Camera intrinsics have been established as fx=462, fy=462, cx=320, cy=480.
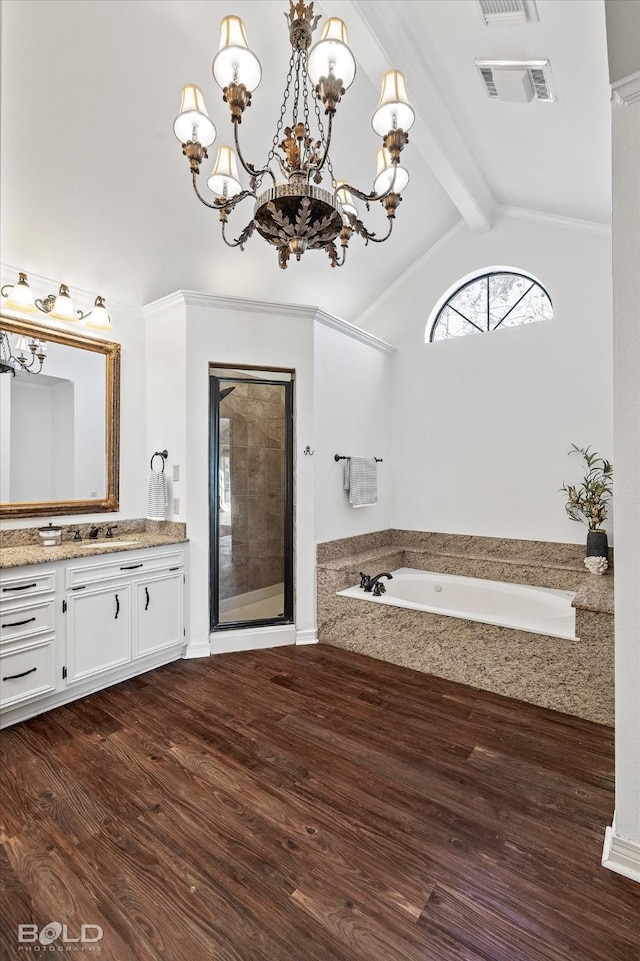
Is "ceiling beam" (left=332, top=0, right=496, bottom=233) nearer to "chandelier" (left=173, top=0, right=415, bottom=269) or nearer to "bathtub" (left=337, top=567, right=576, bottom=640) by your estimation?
"chandelier" (left=173, top=0, right=415, bottom=269)

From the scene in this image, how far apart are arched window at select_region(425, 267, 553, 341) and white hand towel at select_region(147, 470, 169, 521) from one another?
291cm

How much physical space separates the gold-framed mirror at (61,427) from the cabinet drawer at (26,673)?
939 millimetres

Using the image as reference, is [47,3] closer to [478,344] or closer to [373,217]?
[373,217]

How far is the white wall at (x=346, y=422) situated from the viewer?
12.3ft

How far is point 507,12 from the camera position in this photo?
6.42 feet

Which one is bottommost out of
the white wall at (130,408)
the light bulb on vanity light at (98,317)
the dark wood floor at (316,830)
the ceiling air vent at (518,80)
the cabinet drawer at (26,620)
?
the dark wood floor at (316,830)

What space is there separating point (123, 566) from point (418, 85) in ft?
11.0

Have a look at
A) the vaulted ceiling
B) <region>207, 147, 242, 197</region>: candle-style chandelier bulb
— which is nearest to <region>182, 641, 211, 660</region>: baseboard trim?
the vaulted ceiling

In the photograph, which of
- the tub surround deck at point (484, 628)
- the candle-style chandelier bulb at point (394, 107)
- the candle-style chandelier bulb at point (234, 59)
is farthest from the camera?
the tub surround deck at point (484, 628)

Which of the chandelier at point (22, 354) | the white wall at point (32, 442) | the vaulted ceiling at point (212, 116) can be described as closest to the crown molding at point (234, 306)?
the vaulted ceiling at point (212, 116)

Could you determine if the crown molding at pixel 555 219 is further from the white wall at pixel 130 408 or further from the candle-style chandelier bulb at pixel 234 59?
the white wall at pixel 130 408

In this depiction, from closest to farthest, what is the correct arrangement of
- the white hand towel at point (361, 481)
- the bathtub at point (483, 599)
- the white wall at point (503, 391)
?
the bathtub at point (483, 599), the white wall at point (503, 391), the white hand towel at point (361, 481)

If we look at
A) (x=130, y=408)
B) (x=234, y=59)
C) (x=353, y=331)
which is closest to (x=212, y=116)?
(x=234, y=59)

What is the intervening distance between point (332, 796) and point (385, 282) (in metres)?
4.35
